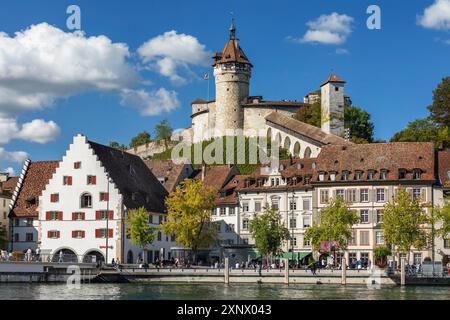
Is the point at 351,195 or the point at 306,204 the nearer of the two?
the point at 351,195

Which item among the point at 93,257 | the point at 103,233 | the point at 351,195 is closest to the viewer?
the point at 93,257

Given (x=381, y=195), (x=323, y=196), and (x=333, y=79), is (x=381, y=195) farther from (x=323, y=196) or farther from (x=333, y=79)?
(x=333, y=79)

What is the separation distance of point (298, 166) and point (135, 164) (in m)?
18.0

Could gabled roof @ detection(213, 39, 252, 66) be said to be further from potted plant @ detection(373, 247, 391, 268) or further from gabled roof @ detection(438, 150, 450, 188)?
potted plant @ detection(373, 247, 391, 268)

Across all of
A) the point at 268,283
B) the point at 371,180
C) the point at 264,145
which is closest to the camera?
the point at 268,283

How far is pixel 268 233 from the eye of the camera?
7450cm

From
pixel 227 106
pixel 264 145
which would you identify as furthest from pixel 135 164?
pixel 227 106

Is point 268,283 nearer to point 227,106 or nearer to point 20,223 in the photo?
point 20,223

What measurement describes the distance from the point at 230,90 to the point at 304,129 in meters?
23.8

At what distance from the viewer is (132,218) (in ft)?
250

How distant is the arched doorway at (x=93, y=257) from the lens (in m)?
77.0

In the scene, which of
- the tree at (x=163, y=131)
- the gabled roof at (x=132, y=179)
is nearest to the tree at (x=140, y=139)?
the tree at (x=163, y=131)

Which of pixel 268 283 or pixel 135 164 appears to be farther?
pixel 135 164

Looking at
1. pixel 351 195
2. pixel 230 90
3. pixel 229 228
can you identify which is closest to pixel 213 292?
pixel 351 195
